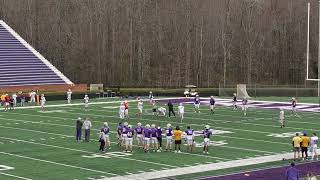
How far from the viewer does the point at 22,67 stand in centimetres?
6219

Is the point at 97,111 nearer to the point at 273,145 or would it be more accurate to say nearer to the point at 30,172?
the point at 273,145

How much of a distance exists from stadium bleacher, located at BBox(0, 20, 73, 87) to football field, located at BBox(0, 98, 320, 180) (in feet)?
59.4

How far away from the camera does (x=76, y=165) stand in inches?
906

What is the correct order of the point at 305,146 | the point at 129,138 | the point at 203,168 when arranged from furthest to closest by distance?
the point at 129,138 → the point at 305,146 → the point at 203,168

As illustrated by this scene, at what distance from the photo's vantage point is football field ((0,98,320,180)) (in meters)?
21.9

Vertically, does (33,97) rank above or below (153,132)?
above

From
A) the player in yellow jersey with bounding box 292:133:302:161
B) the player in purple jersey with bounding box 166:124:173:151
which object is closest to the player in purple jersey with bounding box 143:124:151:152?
the player in purple jersey with bounding box 166:124:173:151

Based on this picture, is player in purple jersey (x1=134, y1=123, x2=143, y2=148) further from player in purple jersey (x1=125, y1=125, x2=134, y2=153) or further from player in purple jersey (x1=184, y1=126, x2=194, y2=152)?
player in purple jersey (x1=184, y1=126, x2=194, y2=152)

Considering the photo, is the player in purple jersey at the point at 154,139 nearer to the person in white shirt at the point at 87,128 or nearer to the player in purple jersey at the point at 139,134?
the player in purple jersey at the point at 139,134

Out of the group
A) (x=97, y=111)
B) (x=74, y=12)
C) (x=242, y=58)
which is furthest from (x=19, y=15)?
(x=97, y=111)

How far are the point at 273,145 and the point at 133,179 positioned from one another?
942cm

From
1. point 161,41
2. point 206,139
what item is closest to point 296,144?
point 206,139

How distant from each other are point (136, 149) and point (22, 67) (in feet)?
124

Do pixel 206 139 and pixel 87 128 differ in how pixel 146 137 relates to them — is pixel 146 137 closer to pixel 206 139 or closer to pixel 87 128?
pixel 206 139
